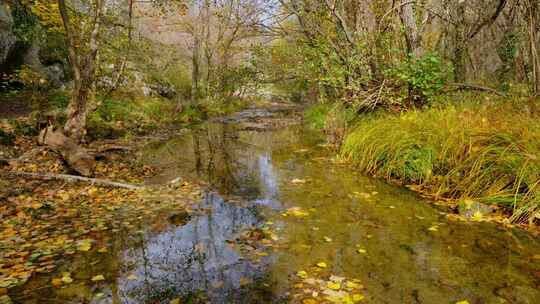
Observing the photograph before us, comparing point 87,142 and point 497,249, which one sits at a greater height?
point 87,142

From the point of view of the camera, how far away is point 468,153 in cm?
575

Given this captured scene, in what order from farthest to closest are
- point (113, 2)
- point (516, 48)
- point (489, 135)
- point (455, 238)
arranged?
point (113, 2) < point (516, 48) < point (489, 135) < point (455, 238)

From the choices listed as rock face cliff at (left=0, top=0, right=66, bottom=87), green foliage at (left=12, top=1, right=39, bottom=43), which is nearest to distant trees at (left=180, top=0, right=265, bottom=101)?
rock face cliff at (left=0, top=0, right=66, bottom=87)

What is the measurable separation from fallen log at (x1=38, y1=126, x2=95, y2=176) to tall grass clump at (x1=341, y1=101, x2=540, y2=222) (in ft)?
17.3

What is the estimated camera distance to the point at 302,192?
21.2 ft

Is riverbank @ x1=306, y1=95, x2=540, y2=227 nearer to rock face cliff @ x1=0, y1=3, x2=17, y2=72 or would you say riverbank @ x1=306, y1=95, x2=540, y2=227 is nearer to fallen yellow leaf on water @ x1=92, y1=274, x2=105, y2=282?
fallen yellow leaf on water @ x1=92, y1=274, x2=105, y2=282

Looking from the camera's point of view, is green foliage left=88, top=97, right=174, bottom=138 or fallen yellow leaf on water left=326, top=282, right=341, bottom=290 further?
green foliage left=88, top=97, right=174, bottom=138

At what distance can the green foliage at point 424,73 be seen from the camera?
7.44 metres

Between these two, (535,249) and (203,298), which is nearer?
(203,298)

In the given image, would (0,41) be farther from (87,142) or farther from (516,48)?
(516,48)

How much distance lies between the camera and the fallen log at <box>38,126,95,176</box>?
705cm

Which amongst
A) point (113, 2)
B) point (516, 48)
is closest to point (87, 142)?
point (113, 2)

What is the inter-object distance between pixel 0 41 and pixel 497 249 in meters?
13.6

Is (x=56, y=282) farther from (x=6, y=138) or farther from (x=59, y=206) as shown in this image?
(x=6, y=138)
